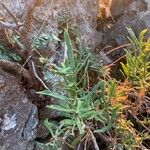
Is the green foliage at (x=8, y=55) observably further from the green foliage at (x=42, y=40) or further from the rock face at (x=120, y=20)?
the rock face at (x=120, y=20)

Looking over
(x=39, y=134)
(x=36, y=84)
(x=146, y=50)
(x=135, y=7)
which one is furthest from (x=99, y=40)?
(x=39, y=134)

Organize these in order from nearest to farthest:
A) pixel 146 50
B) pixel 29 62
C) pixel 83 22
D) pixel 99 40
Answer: pixel 29 62
pixel 146 50
pixel 83 22
pixel 99 40

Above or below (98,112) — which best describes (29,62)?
above

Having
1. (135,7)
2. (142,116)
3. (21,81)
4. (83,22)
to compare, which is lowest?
(142,116)

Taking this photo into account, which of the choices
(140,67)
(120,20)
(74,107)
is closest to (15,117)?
(74,107)

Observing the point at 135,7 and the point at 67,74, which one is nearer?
the point at 67,74

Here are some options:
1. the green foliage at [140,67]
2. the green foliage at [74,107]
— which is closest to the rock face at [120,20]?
the green foliage at [140,67]

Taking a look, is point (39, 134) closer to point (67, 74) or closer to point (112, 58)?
point (67, 74)
